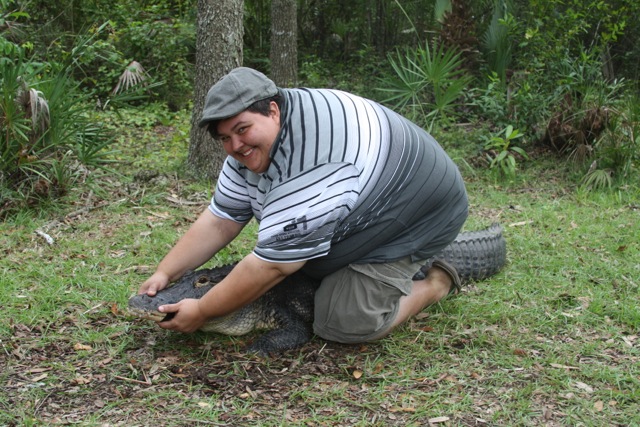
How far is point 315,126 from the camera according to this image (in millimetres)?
2711

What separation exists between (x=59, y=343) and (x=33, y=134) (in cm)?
231

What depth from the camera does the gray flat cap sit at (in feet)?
8.60

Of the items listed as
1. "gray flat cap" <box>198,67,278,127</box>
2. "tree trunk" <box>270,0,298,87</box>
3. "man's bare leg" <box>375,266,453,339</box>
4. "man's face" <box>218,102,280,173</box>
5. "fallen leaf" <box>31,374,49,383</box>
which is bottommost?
"fallen leaf" <box>31,374,49,383</box>

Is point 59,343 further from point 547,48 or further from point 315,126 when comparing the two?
point 547,48

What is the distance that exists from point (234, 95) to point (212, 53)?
2870mm

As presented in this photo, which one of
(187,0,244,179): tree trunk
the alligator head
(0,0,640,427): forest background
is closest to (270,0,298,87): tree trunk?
(0,0,640,427): forest background

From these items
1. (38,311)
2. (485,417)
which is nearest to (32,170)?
(38,311)

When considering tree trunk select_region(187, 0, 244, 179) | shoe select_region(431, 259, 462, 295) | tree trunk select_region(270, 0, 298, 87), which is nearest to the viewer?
shoe select_region(431, 259, 462, 295)

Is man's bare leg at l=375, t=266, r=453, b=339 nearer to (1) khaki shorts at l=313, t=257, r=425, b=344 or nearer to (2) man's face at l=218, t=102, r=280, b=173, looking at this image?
(1) khaki shorts at l=313, t=257, r=425, b=344

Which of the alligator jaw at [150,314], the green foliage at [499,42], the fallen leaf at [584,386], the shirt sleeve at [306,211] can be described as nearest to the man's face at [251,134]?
the shirt sleeve at [306,211]

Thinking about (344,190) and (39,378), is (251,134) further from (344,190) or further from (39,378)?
(39,378)

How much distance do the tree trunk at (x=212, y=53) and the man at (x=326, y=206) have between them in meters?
2.33

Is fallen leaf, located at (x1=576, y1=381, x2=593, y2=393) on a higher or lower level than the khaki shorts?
lower

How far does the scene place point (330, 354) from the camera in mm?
3188
